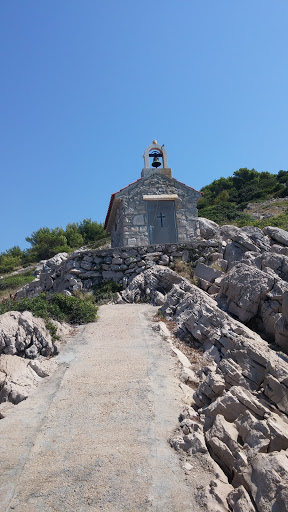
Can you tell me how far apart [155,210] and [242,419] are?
11603 mm

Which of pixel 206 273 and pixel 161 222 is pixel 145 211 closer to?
pixel 161 222

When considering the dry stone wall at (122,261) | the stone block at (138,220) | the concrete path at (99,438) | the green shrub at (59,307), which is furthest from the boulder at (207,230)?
the concrete path at (99,438)

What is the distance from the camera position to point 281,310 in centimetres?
877

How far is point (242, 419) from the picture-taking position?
5.26 metres

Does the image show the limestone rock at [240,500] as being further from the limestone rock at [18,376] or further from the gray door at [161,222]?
the gray door at [161,222]

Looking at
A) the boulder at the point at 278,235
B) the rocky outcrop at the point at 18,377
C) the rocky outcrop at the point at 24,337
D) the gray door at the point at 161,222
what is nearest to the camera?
the rocky outcrop at the point at 18,377

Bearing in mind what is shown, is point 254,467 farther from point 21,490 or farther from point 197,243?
point 197,243

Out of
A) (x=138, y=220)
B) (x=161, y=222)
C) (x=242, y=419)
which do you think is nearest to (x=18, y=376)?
(x=242, y=419)

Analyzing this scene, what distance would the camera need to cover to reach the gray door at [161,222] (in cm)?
1600

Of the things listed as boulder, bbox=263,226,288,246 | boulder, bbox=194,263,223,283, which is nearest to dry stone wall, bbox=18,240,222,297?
boulder, bbox=194,263,223,283

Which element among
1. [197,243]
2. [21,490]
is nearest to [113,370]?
[21,490]

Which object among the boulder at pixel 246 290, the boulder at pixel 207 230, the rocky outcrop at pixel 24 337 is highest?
the boulder at pixel 207 230

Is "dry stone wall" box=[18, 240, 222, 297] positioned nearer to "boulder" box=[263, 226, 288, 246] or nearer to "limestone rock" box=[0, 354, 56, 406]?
"boulder" box=[263, 226, 288, 246]

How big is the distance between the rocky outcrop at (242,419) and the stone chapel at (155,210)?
26.2 feet
